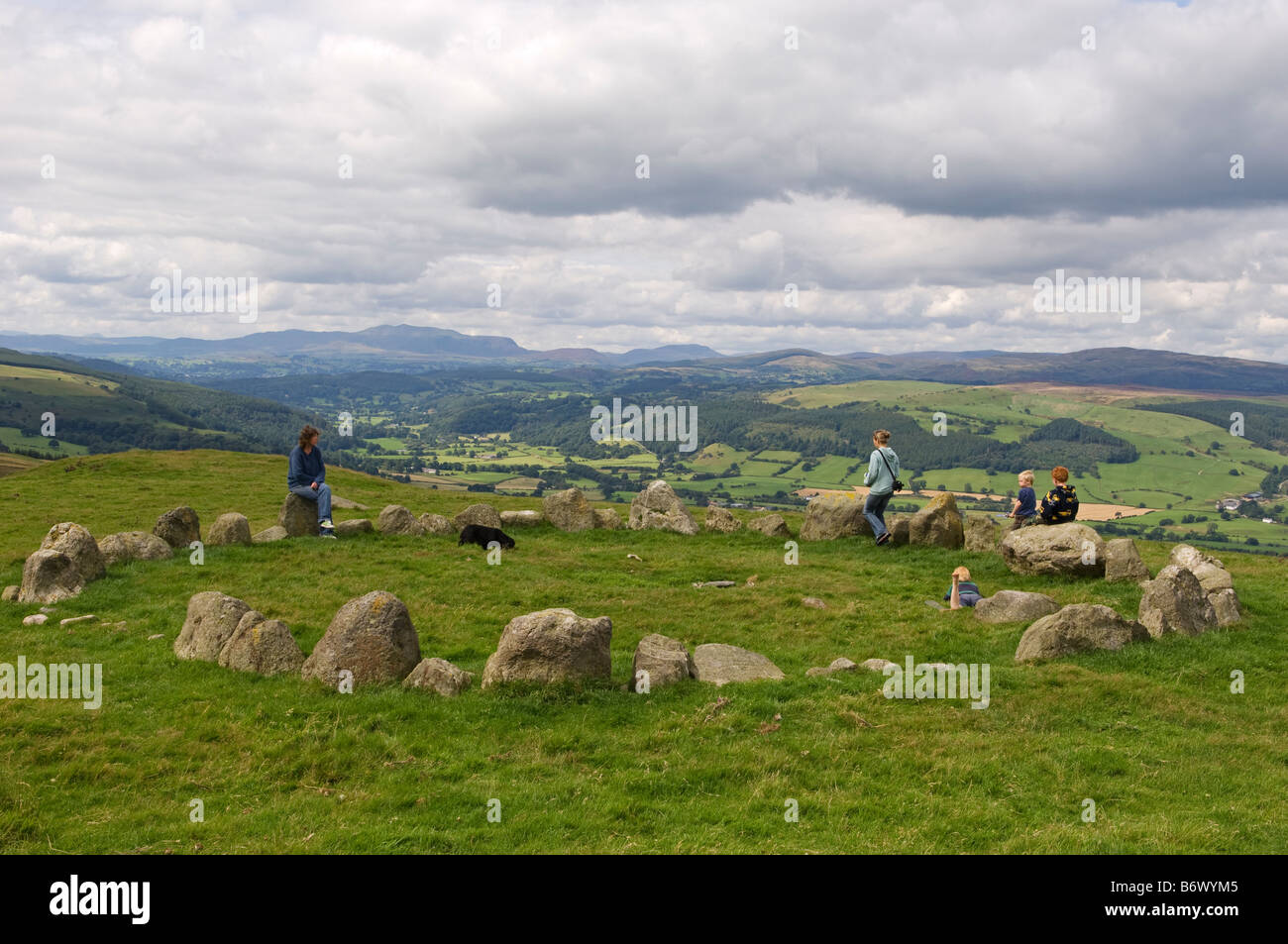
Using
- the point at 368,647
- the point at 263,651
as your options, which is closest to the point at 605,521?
the point at 368,647

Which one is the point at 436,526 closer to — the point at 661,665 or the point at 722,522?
the point at 722,522

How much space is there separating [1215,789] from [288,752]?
1452 centimetres

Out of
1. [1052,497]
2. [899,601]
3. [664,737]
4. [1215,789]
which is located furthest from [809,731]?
[1052,497]

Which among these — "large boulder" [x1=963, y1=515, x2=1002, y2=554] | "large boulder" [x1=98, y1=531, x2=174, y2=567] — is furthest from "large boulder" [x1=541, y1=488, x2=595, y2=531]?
"large boulder" [x1=963, y1=515, x2=1002, y2=554]

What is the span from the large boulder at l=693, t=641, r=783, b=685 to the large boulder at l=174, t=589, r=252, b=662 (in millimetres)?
10177

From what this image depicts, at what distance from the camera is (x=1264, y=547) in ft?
369

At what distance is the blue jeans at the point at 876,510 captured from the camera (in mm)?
28550

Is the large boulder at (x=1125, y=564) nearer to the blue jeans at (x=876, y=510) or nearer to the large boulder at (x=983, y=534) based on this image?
the large boulder at (x=983, y=534)

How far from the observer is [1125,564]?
22188 mm

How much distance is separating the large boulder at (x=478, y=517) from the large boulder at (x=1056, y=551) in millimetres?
20136

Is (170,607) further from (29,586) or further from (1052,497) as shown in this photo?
(1052,497)

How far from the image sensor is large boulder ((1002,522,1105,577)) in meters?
22.8

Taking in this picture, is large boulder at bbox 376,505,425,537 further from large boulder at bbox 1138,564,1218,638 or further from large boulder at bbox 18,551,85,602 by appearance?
large boulder at bbox 1138,564,1218,638

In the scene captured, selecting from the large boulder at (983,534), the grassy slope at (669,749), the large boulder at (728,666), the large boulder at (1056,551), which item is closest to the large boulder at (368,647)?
the grassy slope at (669,749)
